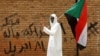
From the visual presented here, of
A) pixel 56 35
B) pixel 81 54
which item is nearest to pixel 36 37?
pixel 81 54

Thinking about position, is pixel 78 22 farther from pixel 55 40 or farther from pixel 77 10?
pixel 55 40

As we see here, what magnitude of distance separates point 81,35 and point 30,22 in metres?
3.49

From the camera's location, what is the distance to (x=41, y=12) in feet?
52.4

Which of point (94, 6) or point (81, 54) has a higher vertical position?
point (94, 6)

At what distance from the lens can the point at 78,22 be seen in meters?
13.0

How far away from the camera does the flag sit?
12914mm

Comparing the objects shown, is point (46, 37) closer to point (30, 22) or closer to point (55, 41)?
Answer: point (30, 22)

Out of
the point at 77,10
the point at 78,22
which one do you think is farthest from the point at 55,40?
the point at 77,10

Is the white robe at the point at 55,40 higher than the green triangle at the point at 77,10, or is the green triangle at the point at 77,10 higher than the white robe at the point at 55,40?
the green triangle at the point at 77,10

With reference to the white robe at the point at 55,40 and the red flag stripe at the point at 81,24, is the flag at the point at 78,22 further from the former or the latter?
the white robe at the point at 55,40

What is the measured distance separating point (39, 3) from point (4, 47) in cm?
188

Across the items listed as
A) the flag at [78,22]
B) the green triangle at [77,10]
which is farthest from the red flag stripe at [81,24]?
the green triangle at [77,10]

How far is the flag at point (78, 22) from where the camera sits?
12914 millimetres

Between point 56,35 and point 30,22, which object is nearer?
point 56,35
